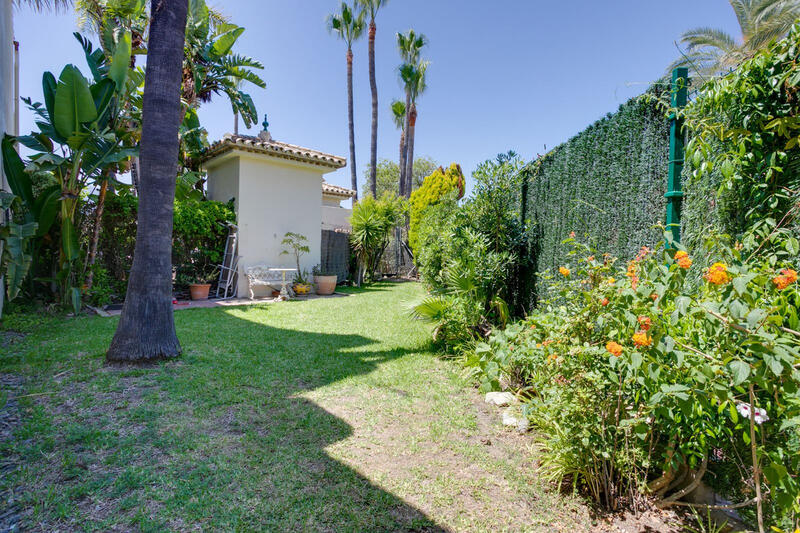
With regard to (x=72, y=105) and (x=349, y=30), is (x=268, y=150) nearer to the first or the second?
(x=72, y=105)

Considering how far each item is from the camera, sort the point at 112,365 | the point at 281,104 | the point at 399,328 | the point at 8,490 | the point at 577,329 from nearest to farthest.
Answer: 1. the point at 8,490
2. the point at 577,329
3. the point at 112,365
4. the point at 399,328
5. the point at 281,104

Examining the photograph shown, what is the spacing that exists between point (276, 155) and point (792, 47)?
11.9 meters

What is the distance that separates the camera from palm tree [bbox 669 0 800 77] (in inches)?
558

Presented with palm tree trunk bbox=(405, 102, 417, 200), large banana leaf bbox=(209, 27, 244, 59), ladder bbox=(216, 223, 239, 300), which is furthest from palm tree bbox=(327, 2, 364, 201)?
large banana leaf bbox=(209, 27, 244, 59)

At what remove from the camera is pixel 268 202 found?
39.8 feet

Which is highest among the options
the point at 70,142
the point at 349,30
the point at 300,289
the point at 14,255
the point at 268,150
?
the point at 349,30

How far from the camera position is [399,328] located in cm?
770

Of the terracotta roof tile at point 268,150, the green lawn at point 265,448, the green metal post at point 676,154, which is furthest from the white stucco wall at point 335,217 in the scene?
the green metal post at point 676,154

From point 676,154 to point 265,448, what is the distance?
4183mm

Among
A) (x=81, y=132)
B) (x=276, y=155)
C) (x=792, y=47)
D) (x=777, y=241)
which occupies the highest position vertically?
(x=276, y=155)

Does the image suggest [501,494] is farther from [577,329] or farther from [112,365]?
[112,365]

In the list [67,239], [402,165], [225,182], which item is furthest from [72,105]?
[402,165]

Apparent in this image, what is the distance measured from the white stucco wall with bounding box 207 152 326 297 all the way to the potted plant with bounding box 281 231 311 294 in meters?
0.17

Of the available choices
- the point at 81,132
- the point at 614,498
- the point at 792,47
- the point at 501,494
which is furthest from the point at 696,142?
the point at 81,132
